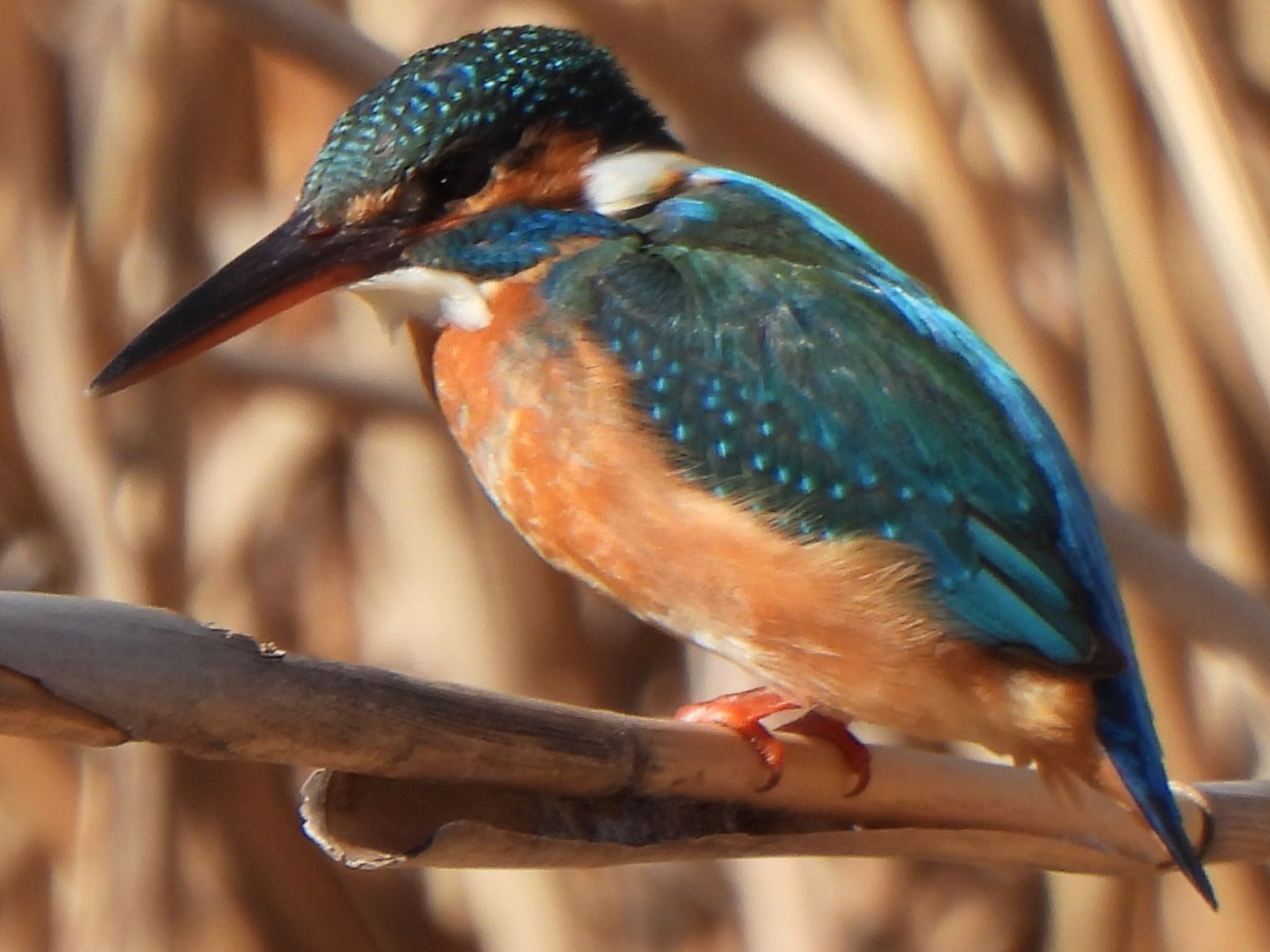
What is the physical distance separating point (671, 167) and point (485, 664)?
2.06 ft

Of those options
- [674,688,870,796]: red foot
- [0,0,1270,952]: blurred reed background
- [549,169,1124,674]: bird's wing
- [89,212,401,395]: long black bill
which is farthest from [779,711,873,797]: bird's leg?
[89,212,401,395]: long black bill

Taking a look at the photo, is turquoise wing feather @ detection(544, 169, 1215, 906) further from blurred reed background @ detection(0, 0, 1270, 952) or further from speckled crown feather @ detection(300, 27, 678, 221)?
blurred reed background @ detection(0, 0, 1270, 952)

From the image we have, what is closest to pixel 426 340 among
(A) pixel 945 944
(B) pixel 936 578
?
(B) pixel 936 578

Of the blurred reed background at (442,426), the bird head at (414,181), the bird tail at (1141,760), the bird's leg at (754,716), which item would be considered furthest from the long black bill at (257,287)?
the bird tail at (1141,760)

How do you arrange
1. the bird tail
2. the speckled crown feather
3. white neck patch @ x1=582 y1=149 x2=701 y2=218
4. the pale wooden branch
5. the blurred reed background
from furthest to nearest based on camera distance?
the blurred reed background
white neck patch @ x1=582 y1=149 x2=701 y2=218
the speckled crown feather
the bird tail
the pale wooden branch

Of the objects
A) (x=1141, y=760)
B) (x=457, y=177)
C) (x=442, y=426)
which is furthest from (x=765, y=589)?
(x=442, y=426)

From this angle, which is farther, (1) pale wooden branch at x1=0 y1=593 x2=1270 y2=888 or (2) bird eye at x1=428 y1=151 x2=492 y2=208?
(2) bird eye at x1=428 y1=151 x2=492 y2=208

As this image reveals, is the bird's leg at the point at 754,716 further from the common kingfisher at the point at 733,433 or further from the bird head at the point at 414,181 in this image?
the bird head at the point at 414,181

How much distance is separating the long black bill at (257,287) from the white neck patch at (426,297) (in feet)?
0.05

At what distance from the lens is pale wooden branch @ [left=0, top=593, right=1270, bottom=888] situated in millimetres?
639

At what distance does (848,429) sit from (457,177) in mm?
339

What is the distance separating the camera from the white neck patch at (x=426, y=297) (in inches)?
45.1

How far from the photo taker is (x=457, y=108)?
1.14 metres

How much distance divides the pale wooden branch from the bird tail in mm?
50
